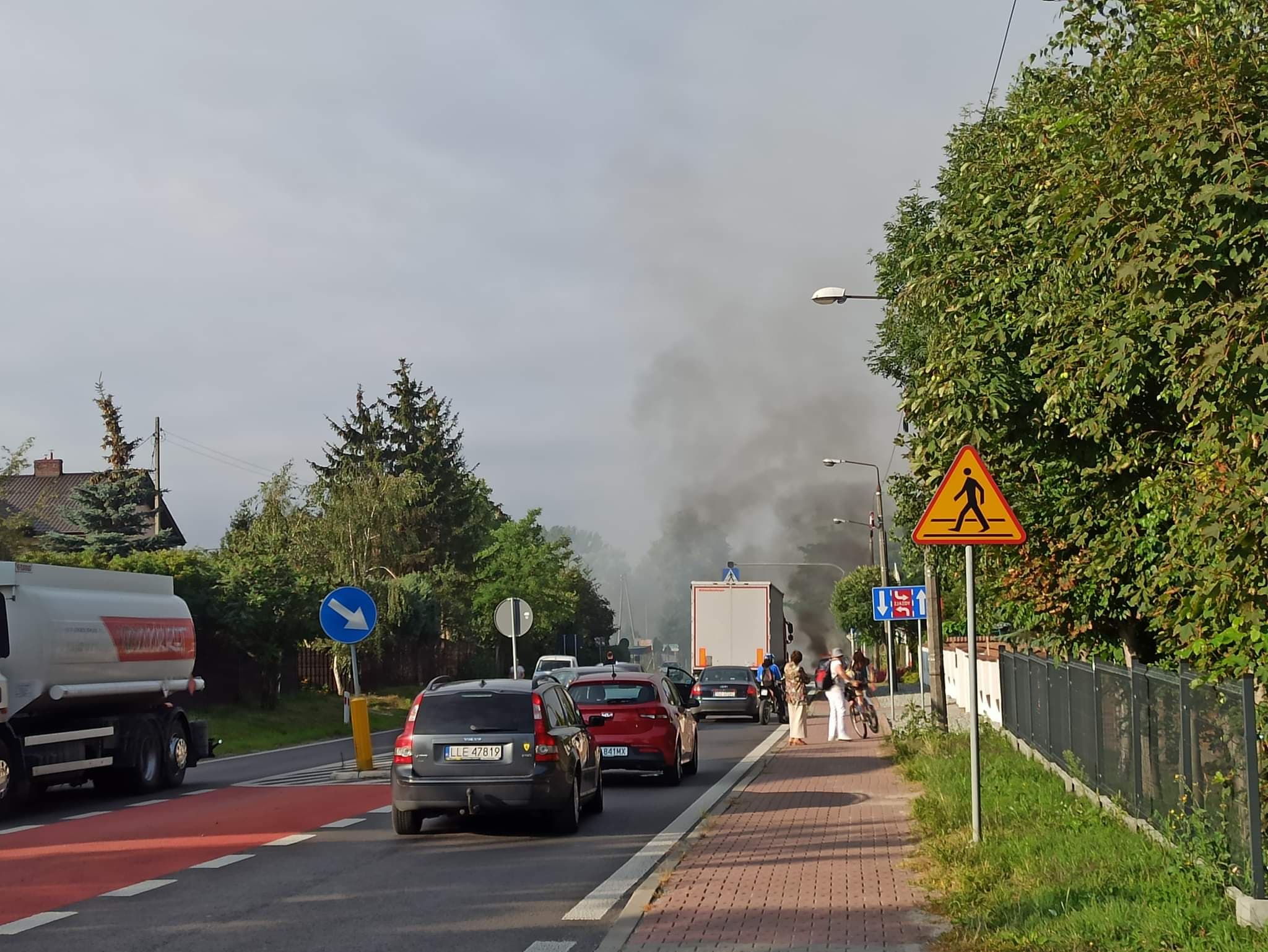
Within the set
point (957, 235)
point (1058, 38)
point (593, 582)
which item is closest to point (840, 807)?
point (957, 235)

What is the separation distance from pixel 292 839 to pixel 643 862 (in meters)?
3.86

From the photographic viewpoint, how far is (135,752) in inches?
778

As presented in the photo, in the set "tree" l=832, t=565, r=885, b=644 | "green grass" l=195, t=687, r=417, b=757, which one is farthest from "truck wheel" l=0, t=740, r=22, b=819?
"tree" l=832, t=565, r=885, b=644

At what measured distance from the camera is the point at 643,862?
11828mm

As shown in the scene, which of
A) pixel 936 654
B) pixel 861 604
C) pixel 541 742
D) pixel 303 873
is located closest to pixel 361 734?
pixel 541 742

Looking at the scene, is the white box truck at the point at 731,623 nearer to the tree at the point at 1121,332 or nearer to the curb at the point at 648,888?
the tree at the point at 1121,332

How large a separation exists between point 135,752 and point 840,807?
9.47 m

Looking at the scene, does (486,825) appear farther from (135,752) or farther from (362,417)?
(362,417)

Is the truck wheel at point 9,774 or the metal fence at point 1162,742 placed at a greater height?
the metal fence at point 1162,742

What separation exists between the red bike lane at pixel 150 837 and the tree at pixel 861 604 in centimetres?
4636

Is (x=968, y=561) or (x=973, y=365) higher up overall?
(x=973, y=365)

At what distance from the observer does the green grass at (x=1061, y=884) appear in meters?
7.68

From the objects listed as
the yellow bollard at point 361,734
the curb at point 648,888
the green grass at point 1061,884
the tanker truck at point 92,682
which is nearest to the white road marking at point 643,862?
the curb at point 648,888

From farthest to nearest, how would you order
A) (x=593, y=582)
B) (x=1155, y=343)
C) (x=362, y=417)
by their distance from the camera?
(x=593, y=582) < (x=362, y=417) < (x=1155, y=343)
